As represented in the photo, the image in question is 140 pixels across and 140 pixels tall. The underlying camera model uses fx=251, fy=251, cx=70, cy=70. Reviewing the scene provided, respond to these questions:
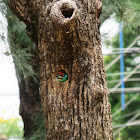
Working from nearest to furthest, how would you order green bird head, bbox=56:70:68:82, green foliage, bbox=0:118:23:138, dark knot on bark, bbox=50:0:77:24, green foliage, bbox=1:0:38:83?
1. dark knot on bark, bbox=50:0:77:24
2. green bird head, bbox=56:70:68:82
3. green foliage, bbox=1:0:38:83
4. green foliage, bbox=0:118:23:138

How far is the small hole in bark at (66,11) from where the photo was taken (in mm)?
1040

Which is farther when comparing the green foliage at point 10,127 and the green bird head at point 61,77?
the green foliage at point 10,127

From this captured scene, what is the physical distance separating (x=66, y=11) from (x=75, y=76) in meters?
0.29

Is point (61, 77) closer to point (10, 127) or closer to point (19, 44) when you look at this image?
point (19, 44)

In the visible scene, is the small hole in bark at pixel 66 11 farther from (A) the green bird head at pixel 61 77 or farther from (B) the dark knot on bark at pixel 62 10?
(A) the green bird head at pixel 61 77

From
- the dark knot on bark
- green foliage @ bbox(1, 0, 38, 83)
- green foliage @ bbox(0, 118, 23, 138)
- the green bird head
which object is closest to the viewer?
the dark knot on bark

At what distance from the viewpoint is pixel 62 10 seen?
1047 millimetres

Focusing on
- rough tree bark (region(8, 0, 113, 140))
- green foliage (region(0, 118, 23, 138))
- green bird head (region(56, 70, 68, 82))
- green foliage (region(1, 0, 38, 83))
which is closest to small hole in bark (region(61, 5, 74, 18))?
rough tree bark (region(8, 0, 113, 140))

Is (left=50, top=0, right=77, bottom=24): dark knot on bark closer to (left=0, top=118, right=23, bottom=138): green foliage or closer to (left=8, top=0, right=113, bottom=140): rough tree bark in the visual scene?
(left=8, top=0, right=113, bottom=140): rough tree bark

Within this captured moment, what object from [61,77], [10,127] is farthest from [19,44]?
[10,127]

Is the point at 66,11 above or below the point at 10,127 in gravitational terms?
above

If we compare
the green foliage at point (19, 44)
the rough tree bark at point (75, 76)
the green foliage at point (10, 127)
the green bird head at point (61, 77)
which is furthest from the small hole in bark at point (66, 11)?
the green foliage at point (10, 127)

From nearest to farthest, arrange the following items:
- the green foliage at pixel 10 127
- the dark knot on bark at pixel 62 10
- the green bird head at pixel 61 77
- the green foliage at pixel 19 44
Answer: the dark knot on bark at pixel 62 10 < the green bird head at pixel 61 77 < the green foliage at pixel 19 44 < the green foliage at pixel 10 127

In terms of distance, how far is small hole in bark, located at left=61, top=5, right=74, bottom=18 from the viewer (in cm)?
104
